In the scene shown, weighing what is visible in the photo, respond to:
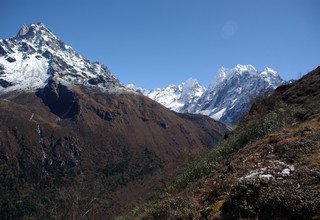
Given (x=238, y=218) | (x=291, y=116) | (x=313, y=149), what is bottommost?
(x=238, y=218)

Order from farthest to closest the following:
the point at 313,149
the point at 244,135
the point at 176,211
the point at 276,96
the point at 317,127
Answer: the point at 276,96 → the point at 244,135 → the point at 317,127 → the point at 313,149 → the point at 176,211

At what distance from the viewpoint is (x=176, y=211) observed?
15.6 m

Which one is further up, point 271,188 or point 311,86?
point 311,86

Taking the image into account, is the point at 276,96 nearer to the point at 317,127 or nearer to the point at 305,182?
the point at 317,127

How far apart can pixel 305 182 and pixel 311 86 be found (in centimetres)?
2395

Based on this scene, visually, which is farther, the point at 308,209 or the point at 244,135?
the point at 244,135

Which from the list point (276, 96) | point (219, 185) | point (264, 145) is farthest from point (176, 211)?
point (276, 96)

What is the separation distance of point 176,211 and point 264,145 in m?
7.14

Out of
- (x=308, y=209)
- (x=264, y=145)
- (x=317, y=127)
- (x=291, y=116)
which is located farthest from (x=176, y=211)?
(x=291, y=116)

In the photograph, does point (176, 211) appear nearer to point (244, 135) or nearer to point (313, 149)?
point (313, 149)

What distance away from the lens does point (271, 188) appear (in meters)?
12.8

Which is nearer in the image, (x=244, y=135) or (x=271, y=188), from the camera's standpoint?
(x=271, y=188)

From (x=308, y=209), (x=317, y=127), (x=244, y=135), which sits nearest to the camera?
(x=308, y=209)

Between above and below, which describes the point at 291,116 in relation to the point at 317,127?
above
